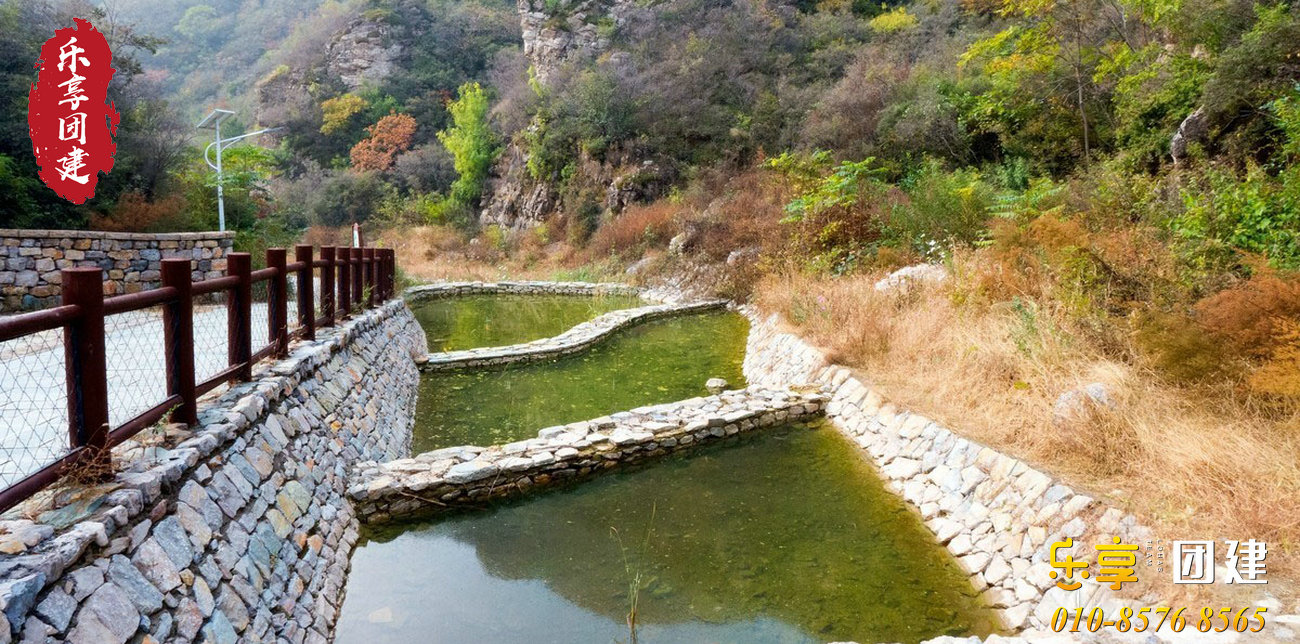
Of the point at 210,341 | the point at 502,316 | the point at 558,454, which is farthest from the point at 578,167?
the point at 558,454

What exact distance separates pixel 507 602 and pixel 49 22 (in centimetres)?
1760

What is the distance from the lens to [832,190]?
13.2m

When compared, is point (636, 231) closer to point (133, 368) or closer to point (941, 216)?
point (941, 216)

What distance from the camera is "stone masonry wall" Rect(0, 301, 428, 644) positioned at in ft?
7.13

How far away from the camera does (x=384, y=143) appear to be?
33312mm

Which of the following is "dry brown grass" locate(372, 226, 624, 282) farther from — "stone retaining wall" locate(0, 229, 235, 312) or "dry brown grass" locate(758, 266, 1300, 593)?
"dry brown grass" locate(758, 266, 1300, 593)

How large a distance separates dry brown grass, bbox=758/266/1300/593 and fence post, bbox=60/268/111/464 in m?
5.30

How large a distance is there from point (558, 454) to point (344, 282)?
388cm

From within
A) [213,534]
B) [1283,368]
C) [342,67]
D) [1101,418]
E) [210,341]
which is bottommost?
[213,534]

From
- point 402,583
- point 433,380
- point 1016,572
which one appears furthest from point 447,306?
point 1016,572

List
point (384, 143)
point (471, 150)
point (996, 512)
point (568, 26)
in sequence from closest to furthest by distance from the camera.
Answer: point (996, 512) → point (568, 26) → point (471, 150) → point (384, 143)

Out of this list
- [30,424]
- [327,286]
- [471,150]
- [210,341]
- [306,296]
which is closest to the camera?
[30,424]

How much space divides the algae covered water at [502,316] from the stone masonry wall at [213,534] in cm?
658

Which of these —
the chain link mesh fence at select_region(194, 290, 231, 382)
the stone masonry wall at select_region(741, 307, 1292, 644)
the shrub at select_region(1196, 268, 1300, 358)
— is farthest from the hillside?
the chain link mesh fence at select_region(194, 290, 231, 382)
